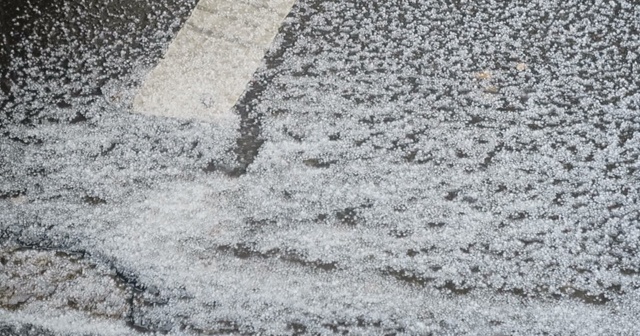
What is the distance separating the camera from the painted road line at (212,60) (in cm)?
232

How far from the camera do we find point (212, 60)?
8.16 ft

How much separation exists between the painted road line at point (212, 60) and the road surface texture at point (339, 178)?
0.05 meters

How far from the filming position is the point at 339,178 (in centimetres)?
212

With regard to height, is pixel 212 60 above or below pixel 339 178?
above

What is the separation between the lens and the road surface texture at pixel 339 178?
1.85 metres

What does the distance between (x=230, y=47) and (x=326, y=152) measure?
638 millimetres

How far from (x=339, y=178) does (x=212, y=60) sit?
72cm

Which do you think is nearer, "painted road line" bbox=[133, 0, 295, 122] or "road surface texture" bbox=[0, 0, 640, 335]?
"road surface texture" bbox=[0, 0, 640, 335]

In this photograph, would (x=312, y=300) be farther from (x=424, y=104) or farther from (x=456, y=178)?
(x=424, y=104)

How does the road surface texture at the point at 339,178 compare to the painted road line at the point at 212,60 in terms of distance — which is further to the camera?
the painted road line at the point at 212,60

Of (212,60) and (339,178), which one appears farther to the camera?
(212,60)

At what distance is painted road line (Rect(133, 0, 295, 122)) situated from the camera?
232 centimetres

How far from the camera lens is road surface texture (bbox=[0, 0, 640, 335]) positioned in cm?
185

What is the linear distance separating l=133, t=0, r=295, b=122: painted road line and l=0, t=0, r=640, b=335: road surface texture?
0.17 ft
